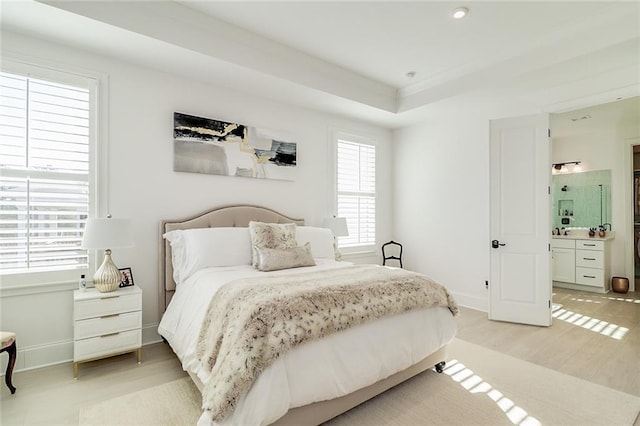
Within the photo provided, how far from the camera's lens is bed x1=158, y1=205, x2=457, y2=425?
5.29 feet

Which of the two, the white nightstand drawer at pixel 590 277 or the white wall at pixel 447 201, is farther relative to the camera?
the white nightstand drawer at pixel 590 277

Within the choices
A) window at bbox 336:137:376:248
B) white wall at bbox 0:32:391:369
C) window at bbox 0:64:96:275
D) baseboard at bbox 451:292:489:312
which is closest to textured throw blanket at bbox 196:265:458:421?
white wall at bbox 0:32:391:369

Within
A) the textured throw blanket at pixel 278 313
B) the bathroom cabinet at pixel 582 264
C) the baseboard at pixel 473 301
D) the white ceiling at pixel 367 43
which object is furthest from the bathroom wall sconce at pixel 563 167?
the textured throw blanket at pixel 278 313

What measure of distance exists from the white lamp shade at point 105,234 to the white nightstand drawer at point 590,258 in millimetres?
6569

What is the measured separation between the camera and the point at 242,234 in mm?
3256

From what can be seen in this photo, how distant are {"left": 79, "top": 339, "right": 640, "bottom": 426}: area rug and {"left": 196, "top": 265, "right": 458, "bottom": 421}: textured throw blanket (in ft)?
1.83

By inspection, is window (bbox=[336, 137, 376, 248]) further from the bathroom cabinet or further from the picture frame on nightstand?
the bathroom cabinet

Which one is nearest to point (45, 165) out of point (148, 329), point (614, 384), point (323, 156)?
point (148, 329)

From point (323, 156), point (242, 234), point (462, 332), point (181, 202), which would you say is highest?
point (323, 156)

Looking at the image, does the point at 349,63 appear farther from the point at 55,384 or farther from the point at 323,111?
the point at 55,384

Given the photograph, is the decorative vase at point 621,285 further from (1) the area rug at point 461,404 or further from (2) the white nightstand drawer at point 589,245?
(1) the area rug at point 461,404

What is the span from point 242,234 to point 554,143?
21.4 feet

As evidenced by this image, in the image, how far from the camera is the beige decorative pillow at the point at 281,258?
2.93 meters

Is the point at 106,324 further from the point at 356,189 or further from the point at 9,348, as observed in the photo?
the point at 356,189
